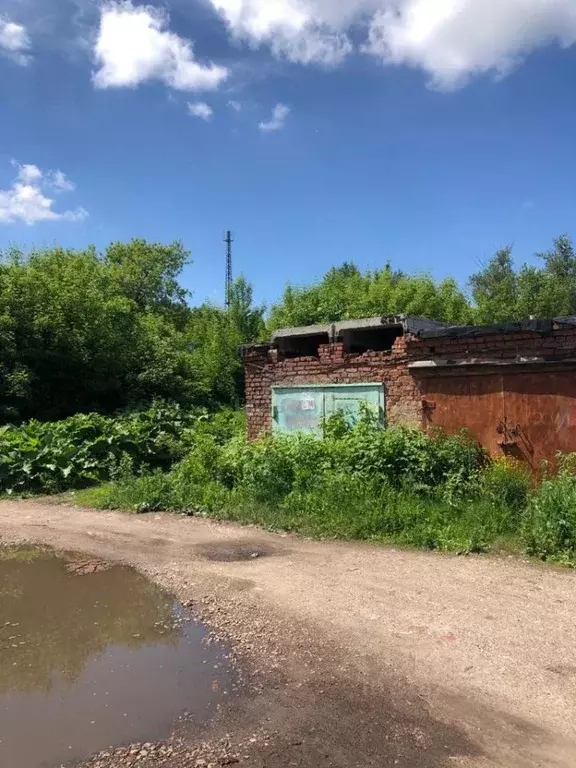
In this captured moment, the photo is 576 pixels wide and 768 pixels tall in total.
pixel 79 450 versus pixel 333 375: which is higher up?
pixel 333 375

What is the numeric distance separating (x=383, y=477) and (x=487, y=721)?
17.8 feet

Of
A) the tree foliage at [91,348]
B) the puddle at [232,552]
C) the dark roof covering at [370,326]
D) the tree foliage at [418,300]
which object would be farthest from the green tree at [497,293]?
the puddle at [232,552]

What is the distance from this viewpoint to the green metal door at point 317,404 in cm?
1062

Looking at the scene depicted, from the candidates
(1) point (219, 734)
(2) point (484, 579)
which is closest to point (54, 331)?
(2) point (484, 579)

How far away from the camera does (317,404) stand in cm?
1137

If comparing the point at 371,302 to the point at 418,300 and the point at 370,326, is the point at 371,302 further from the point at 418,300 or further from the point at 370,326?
the point at 370,326

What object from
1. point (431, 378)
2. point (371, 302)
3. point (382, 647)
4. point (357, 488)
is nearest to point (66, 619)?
point (382, 647)

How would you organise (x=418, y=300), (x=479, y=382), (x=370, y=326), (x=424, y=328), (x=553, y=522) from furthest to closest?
(x=418, y=300) < (x=370, y=326) < (x=424, y=328) < (x=479, y=382) < (x=553, y=522)

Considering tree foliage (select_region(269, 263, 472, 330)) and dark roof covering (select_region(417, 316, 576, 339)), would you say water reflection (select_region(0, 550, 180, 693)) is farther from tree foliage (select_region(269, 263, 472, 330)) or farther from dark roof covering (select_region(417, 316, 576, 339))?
tree foliage (select_region(269, 263, 472, 330))

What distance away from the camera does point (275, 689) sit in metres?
4.09

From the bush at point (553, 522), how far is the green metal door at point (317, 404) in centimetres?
341

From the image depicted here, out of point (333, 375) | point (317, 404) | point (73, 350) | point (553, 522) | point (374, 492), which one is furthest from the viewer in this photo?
point (73, 350)

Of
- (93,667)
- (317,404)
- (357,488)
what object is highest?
(317,404)

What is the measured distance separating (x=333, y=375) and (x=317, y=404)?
62 cm
